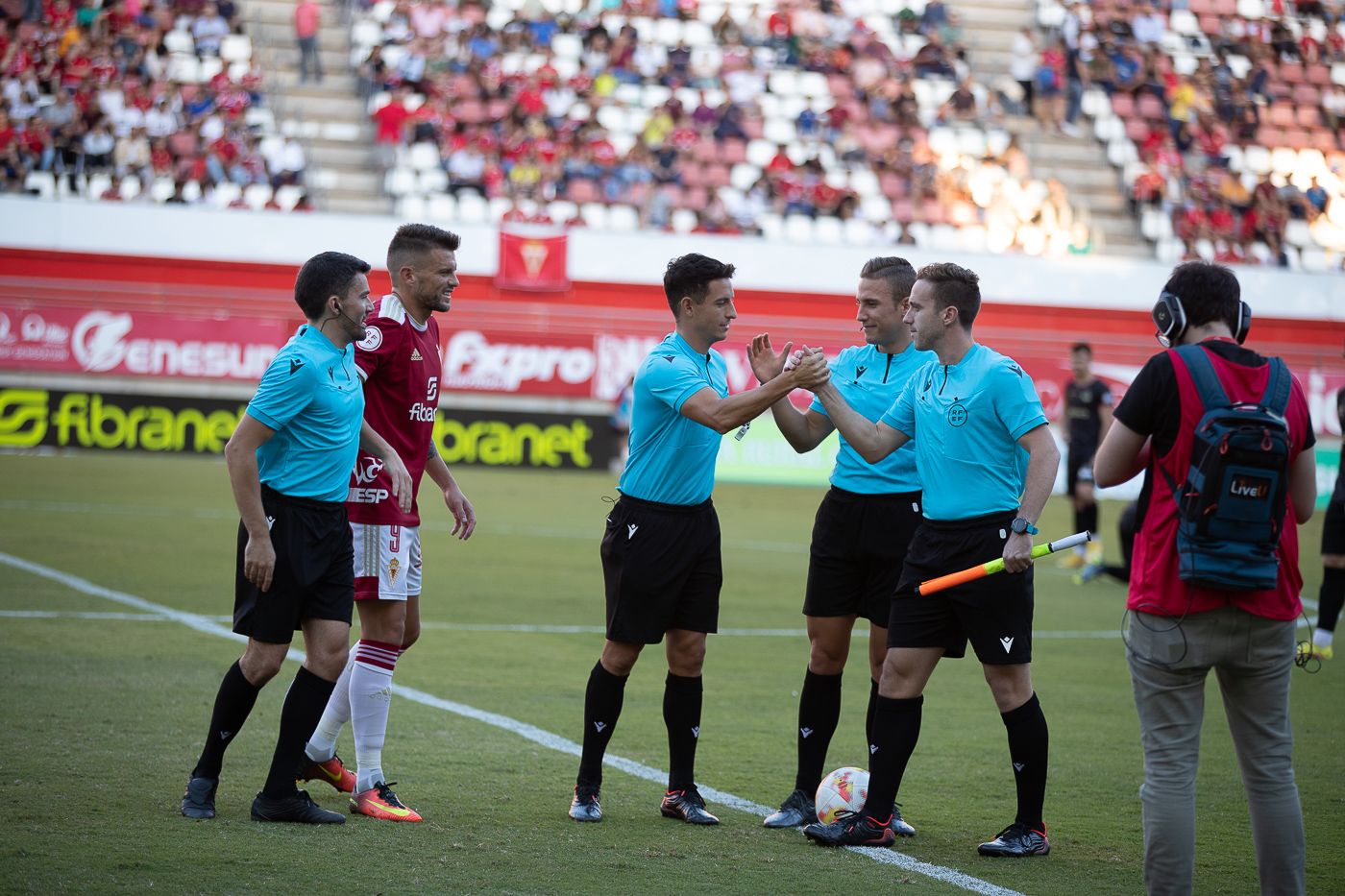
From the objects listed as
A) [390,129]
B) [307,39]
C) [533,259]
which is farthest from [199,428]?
[307,39]

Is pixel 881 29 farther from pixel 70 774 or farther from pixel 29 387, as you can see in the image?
pixel 70 774

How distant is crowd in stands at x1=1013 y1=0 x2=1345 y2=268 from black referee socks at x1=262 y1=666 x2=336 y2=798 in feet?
93.3

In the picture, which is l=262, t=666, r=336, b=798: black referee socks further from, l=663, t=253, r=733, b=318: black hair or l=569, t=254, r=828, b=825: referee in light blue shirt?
l=663, t=253, r=733, b=318: black hair

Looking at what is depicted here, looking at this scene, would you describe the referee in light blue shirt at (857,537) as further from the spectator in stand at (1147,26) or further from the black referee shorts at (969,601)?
the spectator in stand at (1147,26)

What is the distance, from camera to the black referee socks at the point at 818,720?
671 cm

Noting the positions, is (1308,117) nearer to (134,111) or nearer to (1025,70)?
(1025,70)

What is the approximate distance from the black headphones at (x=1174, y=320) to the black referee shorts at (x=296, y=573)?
10.1 feet

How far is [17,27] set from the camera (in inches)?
1128

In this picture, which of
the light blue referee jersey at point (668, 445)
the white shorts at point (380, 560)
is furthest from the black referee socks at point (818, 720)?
the white shorts at point (380, 560)

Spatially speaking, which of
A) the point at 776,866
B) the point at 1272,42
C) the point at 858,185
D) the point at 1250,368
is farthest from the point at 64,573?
the point at 1272,42

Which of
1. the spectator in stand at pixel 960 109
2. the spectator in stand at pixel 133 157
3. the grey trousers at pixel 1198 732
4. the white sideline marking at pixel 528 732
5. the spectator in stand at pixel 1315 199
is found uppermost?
the spectator in stand at pixel 960 109

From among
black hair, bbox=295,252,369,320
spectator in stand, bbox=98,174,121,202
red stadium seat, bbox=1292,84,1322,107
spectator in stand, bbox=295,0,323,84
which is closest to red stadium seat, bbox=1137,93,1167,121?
red stadium seat, bbox=1292,84,1322,107

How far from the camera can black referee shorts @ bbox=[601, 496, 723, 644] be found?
6.41 m

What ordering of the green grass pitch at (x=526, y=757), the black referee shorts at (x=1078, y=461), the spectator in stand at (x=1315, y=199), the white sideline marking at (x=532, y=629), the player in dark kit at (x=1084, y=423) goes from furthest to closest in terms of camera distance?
the spectator in stand at (x=1315, y=199) < the player in dark kit at (x=1084, y=423) < the black referee shorts at (x=1078, y=461) < the white sideline marking at (x=532, y=629) < the green grass pitch at (x=526, y=757)
